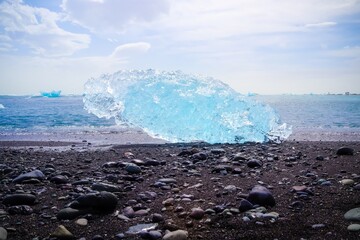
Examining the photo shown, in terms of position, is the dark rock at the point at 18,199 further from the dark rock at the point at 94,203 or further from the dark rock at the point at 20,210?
the dark rock at the point at 94,203

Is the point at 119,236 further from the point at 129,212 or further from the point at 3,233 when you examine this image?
the point at 3,233

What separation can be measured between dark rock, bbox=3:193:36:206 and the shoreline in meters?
0.04

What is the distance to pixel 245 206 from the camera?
3.83 metres

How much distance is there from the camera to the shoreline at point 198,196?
10.9ft

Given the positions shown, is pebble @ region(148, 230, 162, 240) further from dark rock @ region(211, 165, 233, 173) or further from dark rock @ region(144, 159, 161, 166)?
dark rock @ region(144, 159, 161, 166)

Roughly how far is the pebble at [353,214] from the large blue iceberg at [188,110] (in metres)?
7.32

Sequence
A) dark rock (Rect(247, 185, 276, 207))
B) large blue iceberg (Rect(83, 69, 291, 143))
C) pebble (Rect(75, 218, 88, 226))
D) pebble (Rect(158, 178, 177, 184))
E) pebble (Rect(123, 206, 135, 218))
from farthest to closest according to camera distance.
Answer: large blue iceberg (Rect(83, 69, 291, 143)) < pebble (Rect(158, 178, 177, 184)) < dark rock (Rect(247, 185, 276, 207)) < pebble (Rect(123, 206, 135, 218)) < pebble (Rect(75, 218, 88, 226))

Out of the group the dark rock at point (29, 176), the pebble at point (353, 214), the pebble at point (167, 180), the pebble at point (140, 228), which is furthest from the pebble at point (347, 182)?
the dark rock at point (29, 176)

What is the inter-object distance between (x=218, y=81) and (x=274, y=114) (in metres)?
2.54

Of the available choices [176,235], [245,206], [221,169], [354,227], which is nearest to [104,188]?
[176,235]

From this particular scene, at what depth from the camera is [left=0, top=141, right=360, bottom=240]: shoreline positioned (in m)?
3.32

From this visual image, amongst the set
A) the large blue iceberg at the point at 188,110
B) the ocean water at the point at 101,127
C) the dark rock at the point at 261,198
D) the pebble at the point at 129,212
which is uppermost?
the large blue iceberg at the point at 188,110

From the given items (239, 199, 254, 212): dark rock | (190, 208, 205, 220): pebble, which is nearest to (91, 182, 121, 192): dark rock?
(190, 208, 205, 220): pebble

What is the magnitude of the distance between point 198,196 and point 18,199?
250 cm
